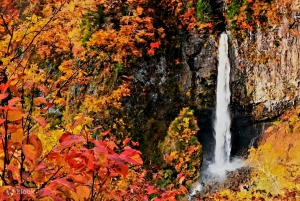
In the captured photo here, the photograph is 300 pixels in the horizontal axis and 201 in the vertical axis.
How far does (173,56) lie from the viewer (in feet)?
35.6

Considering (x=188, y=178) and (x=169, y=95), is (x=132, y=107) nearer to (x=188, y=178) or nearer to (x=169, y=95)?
(x=169, y=95)

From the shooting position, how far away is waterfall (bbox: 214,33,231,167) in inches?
428

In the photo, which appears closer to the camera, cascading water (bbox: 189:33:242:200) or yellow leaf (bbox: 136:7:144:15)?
yellow leaf (bbox: 136:7:144:15)

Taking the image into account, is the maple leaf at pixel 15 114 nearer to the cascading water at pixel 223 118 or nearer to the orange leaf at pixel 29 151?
the orange leaf at pixel 29 151

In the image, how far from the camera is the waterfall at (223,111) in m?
10.9

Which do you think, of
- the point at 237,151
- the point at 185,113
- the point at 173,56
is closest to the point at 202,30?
the point at 173,56

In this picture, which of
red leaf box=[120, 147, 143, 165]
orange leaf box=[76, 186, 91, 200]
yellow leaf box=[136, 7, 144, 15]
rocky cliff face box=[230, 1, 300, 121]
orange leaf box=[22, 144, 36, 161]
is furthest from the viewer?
yellow leaf box=[136, 7, 144, 15]

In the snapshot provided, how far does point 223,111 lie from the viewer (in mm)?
11031

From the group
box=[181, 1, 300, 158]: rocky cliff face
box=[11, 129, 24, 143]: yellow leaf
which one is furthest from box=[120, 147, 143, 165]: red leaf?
box=[181, 1, 300, 158]: rocky cliff face

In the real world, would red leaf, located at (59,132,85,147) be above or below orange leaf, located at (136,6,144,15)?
below

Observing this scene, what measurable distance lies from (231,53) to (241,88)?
4.23 feet

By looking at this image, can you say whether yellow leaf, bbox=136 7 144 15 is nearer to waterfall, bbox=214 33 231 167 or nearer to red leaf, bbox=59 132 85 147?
waterfall, bbox=214 33 231 167

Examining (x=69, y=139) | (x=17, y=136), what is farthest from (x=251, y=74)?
(x=17, y=136)

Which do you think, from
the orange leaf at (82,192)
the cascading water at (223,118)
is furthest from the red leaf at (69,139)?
the cascading water at (223,118)
